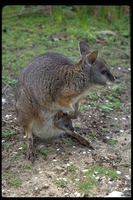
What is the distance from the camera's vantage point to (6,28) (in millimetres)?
8203

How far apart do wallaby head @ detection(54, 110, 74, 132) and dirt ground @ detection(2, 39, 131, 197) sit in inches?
Answer: 6.9

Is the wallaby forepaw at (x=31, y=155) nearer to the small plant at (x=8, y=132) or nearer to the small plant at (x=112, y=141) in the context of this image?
the small plant at (x=8, y=132)

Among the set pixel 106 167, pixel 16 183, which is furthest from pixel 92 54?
pixel 16 183

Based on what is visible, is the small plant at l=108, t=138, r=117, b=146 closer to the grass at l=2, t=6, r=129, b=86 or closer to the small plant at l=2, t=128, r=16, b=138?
the small plant at l=2, t=128, r=16, b=138

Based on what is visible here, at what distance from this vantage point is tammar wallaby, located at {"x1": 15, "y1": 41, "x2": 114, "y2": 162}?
464 cm

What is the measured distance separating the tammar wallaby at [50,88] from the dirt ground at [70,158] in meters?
0.18

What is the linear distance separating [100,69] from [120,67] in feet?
7.49

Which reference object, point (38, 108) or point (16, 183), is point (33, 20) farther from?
point (16, 183)

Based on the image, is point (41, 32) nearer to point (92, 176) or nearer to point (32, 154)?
point (32, 154)

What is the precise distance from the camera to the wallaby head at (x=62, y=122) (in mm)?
4805

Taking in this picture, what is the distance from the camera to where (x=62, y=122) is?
15.8 ft

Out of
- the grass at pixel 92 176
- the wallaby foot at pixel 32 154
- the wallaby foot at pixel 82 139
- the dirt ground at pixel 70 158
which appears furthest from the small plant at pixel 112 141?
the wallaby foot at pixel 32 154

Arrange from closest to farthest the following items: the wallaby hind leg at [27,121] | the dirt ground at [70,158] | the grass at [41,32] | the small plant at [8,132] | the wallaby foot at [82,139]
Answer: the dirt ground at [70,158] < the wallaby hind leg at [27,121] < the wallaby foot at [82,139] < the small plant at [8,132] < the grass at [41,32]

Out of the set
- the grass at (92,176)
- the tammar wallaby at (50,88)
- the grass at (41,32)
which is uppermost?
the tammar wallaby at (50,88)
